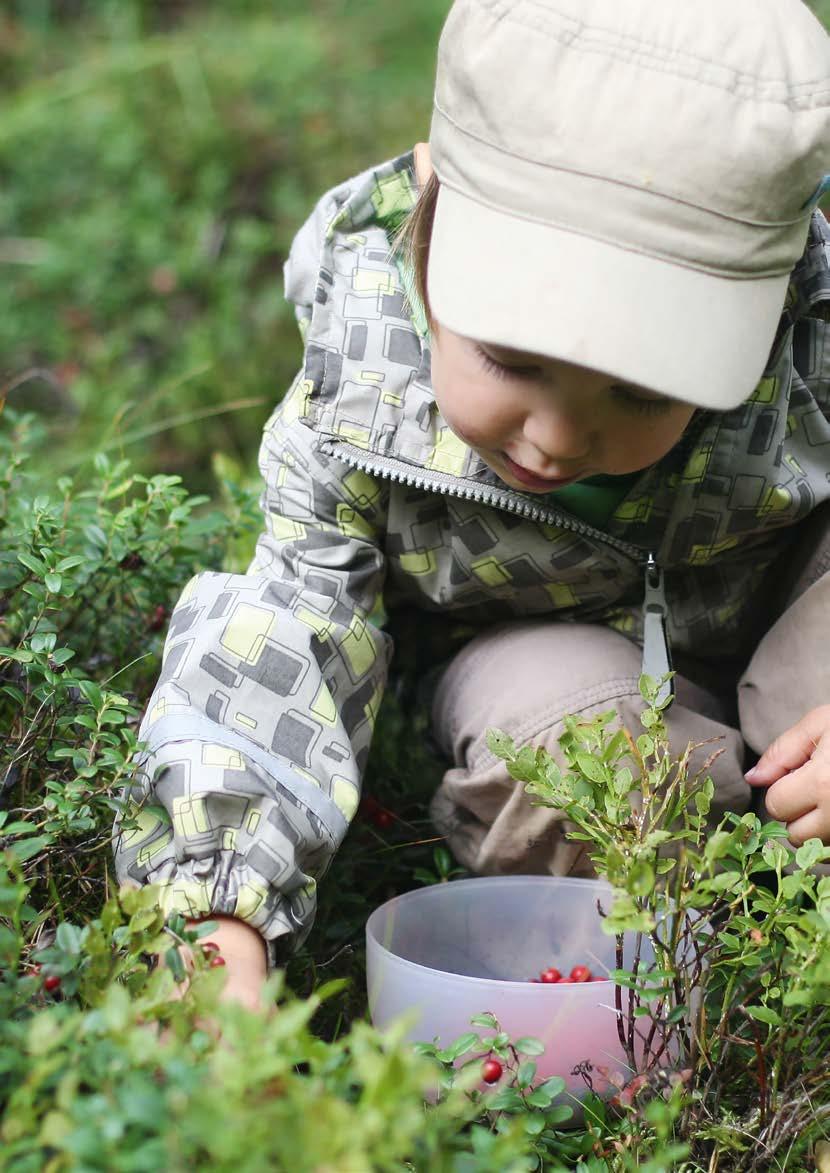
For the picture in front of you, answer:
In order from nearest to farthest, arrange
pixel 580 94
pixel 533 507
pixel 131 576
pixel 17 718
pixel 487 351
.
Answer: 1. pixel 580 94
2. pixel 487 351
3. pixel 17 718
4. pixel 533 507
5. pixel 131 576

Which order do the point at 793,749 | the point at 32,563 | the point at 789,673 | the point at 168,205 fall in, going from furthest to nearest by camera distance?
the point at 168,205 < the point at 789,673 < the point at 793,749 < the point at 32,563

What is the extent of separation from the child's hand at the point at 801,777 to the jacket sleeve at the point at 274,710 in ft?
1.66

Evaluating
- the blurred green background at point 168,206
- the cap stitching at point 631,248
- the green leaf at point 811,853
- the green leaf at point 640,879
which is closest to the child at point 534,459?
the cap stitching at point 631,248

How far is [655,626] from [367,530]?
41cm

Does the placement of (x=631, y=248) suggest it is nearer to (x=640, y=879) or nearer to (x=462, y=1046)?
(x=640, y=879)

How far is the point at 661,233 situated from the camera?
4.20ft

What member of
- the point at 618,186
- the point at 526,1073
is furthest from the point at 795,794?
the point at 618,186

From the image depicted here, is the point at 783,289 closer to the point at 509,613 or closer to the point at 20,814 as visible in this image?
the point at 509,613

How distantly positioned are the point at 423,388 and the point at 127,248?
1.95 metres

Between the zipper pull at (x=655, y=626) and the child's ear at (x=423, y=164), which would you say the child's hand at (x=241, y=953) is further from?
the child's ear at (x=423, y=164)

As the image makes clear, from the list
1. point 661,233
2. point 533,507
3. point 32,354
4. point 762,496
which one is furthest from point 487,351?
point 32,354

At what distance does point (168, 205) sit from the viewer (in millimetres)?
3518

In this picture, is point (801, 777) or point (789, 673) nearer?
point (801, 777)

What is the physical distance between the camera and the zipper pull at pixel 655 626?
1810 millimetres
